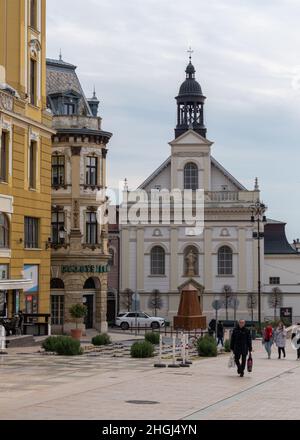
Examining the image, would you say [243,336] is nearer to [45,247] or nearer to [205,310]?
[45,247]

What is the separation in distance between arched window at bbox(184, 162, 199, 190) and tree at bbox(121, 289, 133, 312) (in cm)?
1106

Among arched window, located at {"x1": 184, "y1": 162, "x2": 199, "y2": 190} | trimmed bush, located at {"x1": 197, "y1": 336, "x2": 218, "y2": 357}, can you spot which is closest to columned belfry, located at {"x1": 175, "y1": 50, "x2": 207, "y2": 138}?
arched window, located at {"x1": 184, "y1": 162, "x2": 199, "y2": 190}

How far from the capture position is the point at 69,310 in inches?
A: 1999

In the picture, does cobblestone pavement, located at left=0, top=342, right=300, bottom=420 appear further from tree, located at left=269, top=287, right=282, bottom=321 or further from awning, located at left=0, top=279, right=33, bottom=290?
tree, located at left=269, top=287, right=282, bottom=321

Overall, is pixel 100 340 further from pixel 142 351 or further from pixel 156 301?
pixel 156 301

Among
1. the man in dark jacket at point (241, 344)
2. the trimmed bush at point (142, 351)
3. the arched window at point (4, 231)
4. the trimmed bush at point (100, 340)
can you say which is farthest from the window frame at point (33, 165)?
the man in dark jacket at point (241, 344)

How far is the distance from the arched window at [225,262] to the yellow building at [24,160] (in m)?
38.9

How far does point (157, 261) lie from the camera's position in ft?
274

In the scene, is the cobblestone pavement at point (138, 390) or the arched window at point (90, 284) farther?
the arched window at point (90, 284)

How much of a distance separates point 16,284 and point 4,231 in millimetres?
3470

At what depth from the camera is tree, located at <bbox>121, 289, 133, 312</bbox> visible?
82.4 meters

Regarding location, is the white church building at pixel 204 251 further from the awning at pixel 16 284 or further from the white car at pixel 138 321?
the awning at pixel 16 284

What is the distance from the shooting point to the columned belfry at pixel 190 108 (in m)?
86.8

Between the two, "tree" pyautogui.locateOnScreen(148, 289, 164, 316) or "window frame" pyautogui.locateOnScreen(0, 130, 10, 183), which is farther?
"tree" pyautogui.locateOnScreen(148, 289, 164, 316)
